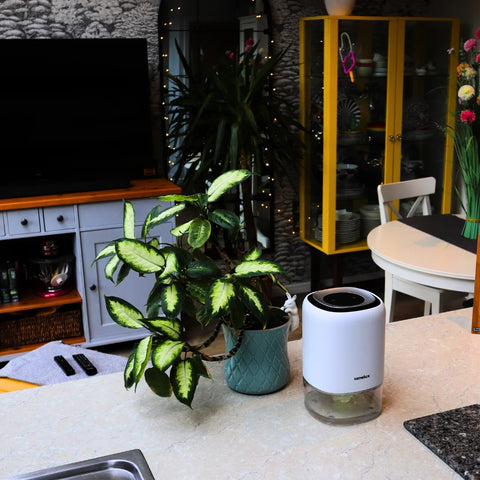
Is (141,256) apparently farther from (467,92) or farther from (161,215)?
(467,92)

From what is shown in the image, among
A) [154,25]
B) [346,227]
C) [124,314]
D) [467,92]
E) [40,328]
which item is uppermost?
[154,25]

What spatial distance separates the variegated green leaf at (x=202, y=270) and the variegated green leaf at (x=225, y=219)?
0.26ft

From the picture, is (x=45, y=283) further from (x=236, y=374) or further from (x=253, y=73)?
(x=236, y=374)

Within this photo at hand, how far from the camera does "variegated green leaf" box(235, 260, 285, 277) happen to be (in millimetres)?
1161

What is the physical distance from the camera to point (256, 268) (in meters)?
1.18

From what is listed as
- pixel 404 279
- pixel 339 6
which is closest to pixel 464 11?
pixel 339 6

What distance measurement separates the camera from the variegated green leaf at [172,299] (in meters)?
1.15

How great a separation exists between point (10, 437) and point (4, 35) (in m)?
2.88

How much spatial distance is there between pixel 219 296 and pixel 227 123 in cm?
256

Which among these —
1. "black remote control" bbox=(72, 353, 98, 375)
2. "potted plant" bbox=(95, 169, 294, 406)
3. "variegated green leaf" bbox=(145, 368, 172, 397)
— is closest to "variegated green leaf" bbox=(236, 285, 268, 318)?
"potted plant" bbox=(95, 169, 294, 406)

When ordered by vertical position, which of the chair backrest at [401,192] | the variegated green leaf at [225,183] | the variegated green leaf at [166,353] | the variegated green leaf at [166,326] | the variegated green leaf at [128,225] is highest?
the variegated green leaf at [225,183]

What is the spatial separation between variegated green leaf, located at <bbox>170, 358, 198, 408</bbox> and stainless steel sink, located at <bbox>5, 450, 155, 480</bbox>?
0.13 metres

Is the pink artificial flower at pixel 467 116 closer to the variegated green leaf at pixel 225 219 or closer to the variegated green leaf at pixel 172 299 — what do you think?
the variegated green leaf at pixel 225 219

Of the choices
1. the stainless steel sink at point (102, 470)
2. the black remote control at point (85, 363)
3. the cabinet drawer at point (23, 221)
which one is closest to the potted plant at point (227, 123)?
the cabinet drawer at point (23, 221)
